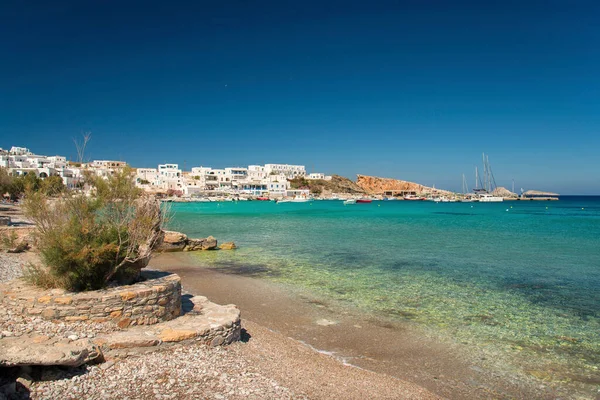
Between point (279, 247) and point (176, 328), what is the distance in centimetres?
1822

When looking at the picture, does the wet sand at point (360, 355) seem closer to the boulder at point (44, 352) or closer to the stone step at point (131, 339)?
the stone step at point (131, 339)

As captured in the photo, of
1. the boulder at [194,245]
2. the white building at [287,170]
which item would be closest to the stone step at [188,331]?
the boulder at [194,245]

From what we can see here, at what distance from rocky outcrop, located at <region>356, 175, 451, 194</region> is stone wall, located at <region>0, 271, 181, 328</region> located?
183453 millimetres

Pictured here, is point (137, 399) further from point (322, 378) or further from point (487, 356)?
point (487, 356)

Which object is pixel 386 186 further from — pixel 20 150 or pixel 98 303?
pixel 98 303

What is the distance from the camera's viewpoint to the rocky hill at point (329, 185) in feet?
539

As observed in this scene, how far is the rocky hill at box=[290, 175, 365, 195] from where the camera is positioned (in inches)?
6471

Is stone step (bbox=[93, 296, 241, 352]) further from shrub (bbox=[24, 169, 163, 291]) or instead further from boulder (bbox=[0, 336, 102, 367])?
shrub (bbox=[24, 169, 163, 291])

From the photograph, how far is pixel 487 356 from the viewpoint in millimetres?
8141

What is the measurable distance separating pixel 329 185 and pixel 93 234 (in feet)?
551

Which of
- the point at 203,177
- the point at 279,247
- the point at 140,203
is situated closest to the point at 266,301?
the point at 140,203

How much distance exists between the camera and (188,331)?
282 inches

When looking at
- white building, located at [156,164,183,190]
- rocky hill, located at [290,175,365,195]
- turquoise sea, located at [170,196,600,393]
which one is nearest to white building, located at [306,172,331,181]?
rocky hill, located at [290,175,365,195]

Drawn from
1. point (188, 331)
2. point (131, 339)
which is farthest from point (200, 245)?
point (131, 339)
